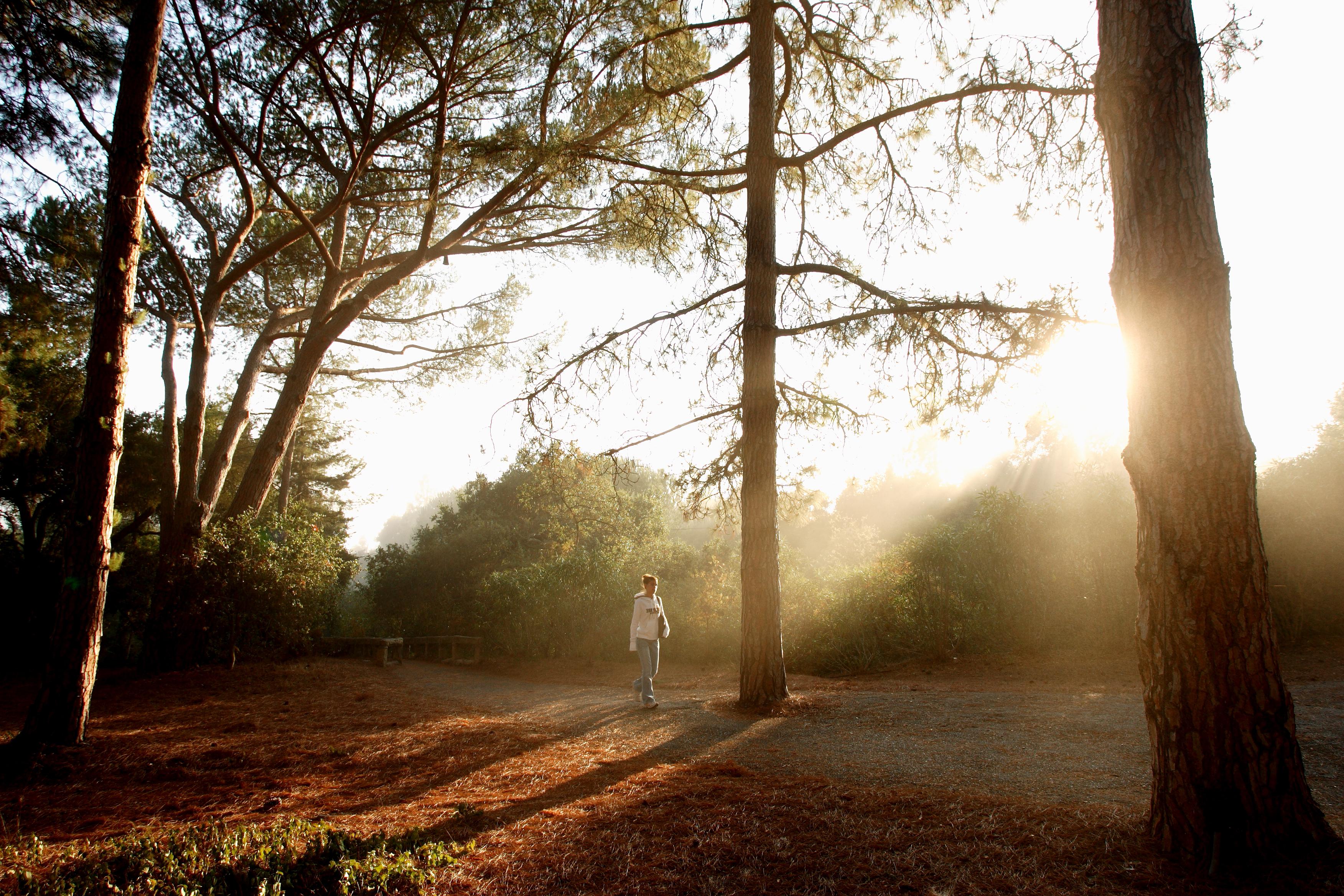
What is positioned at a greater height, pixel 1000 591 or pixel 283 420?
pixel 283 420

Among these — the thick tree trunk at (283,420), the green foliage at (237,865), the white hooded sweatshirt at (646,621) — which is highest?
the thick tree trunk at (283,420)

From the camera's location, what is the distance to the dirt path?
355cm

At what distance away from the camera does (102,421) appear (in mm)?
5285

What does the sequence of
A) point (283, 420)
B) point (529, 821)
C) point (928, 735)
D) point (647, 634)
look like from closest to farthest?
point (529, 821) < point (928, 735) < point (647, 634) < point (283, 420)

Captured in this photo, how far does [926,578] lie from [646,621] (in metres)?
4.78

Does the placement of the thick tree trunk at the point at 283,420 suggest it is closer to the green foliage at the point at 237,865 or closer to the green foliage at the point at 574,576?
the green foliage at the point at 574,576

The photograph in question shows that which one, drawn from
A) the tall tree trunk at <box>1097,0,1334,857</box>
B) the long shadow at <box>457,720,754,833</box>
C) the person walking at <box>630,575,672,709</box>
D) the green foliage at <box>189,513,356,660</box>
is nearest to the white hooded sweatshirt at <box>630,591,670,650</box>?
the person walking at <box>630,575,672,709</box>

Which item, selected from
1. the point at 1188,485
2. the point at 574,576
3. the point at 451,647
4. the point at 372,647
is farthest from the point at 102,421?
the point at 372,647

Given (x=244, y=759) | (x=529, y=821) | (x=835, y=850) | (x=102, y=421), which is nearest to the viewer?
(x=835, y=850)

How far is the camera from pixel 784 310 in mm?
7395

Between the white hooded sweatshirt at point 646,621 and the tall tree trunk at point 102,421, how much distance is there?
4.66 m

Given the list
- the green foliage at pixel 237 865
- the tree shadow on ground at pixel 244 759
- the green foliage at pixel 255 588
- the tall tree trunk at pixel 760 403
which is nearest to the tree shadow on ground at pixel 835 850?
the green foliage at pixel 237 865

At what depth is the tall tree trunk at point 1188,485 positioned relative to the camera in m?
2.32

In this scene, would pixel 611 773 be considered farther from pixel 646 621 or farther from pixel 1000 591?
pixel 1000 591
